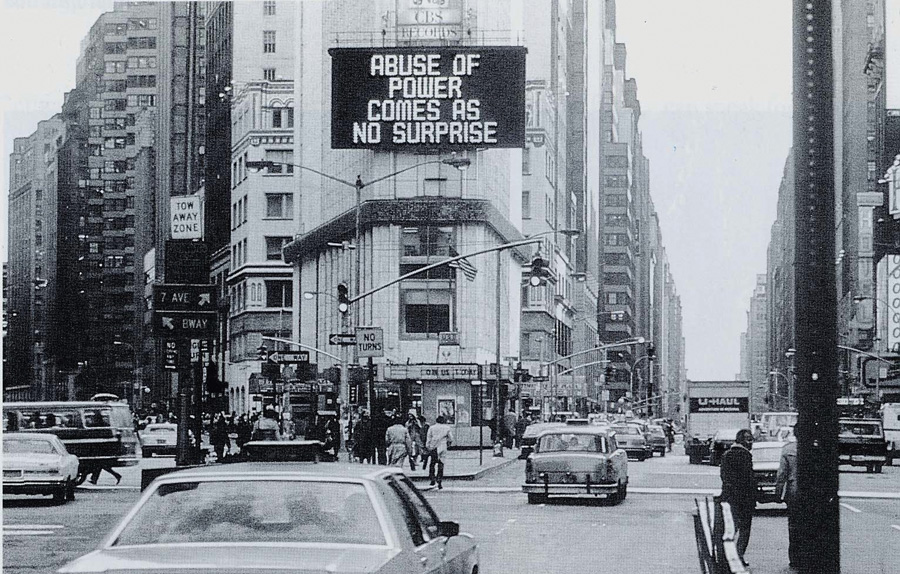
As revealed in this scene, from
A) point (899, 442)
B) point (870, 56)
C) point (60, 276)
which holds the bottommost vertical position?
point (899, 442)

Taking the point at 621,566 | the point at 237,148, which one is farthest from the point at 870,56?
the point at 621,566

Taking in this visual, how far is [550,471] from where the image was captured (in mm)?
21625

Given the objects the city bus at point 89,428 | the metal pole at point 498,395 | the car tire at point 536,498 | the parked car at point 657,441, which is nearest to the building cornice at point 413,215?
the metal pole at point 498,395

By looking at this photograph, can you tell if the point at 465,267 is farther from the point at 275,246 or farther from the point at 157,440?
the point at 157,440

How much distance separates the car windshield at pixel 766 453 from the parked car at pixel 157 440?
2329 cm

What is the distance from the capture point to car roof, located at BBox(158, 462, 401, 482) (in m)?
6.68

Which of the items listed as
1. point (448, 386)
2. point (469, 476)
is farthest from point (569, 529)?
point (448, 386)

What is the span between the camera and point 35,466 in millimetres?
21000

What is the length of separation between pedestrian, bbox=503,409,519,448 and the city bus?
9.87 m

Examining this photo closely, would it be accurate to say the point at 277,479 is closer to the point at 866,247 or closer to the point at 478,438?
the point at 478,438

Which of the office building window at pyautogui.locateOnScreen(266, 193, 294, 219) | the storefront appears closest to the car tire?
the storefront

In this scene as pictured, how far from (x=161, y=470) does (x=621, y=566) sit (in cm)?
516

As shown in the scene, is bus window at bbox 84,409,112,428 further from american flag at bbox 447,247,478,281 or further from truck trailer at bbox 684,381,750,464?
truck trailer at bbox 684,381,750,464

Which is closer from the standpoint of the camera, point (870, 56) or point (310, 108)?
point (310, 108)
